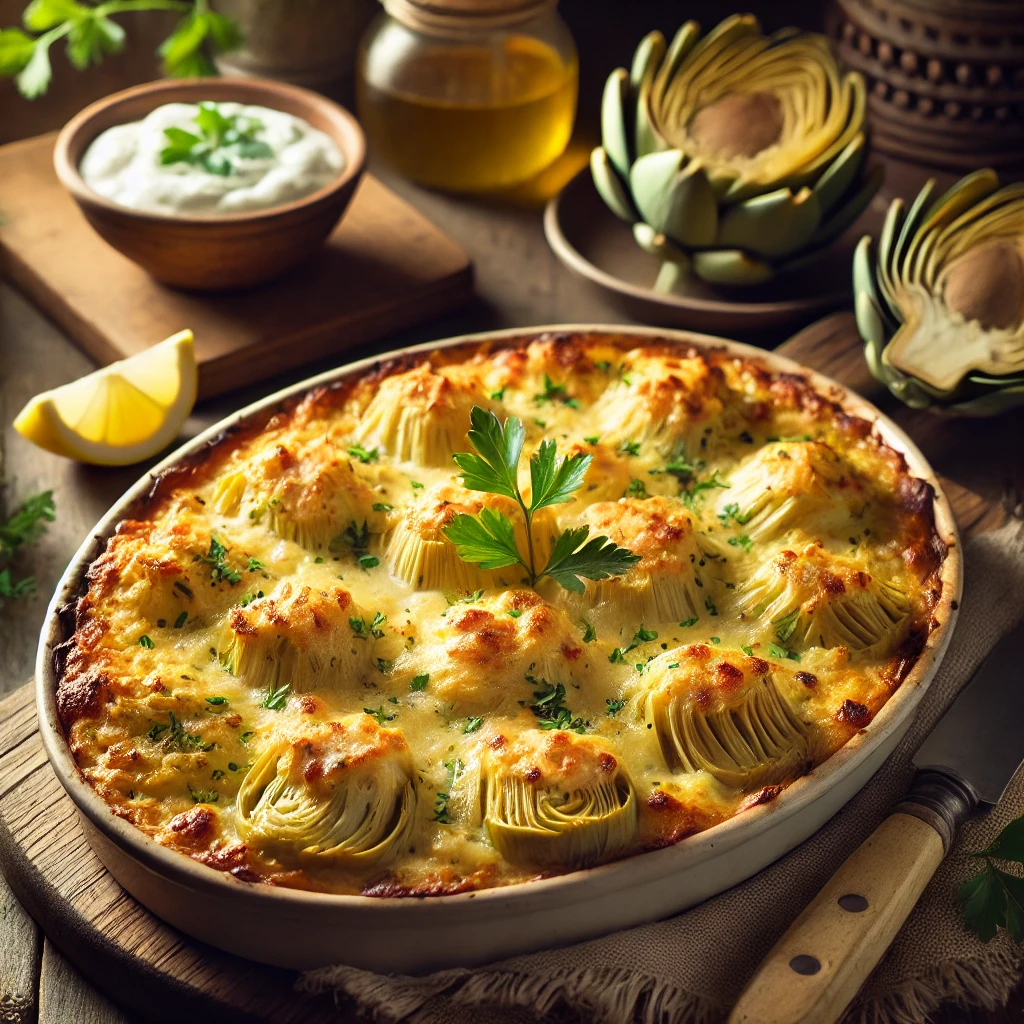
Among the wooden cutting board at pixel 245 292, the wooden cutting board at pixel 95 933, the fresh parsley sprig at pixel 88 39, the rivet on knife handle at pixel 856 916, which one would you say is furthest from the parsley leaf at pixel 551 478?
the fresh parsley sprig at pixel 88 39

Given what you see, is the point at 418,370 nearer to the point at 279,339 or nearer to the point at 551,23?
the point at 279,339

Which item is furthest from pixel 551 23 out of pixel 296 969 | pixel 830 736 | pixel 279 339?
pixel 296 969

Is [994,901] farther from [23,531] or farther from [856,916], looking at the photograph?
[23,531]

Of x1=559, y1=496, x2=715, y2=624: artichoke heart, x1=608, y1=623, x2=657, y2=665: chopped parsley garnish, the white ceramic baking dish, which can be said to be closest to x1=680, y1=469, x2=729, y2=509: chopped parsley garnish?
x1=559, y1=496, x2=715, y2=624: artichoke heart

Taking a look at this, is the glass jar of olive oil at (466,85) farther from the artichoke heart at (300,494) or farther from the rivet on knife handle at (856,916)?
the rivet on knife handle at (856,916)

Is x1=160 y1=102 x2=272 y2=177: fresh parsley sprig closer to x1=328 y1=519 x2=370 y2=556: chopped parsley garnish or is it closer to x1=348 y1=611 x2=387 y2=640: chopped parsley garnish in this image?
x1=328 y1=519 x2=370 y2=556: chopped parsley garnish

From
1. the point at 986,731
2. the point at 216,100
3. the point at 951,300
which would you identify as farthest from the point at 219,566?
the point at 216,100
